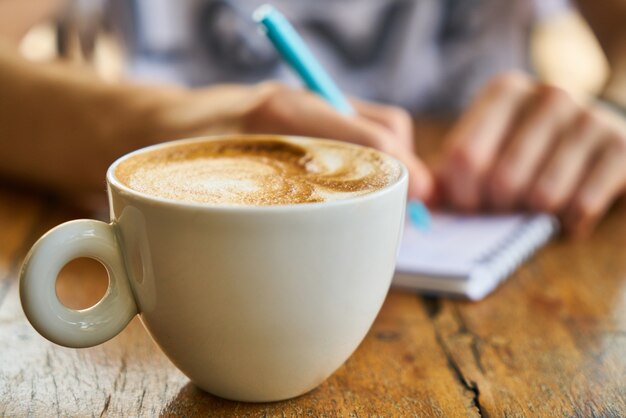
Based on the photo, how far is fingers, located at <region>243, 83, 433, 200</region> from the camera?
0.69 meters

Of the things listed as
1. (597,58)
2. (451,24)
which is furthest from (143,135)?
(597,58)

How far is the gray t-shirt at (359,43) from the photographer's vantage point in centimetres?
121

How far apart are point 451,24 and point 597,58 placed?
1.04 metres

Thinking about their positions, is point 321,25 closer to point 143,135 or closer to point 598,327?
point 143,135

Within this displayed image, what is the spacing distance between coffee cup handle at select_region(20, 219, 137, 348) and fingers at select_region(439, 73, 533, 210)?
471 millimetres

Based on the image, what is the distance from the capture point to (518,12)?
52.4 inches

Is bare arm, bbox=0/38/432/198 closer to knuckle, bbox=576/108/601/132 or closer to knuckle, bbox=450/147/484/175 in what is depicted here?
knuckle, bbox=450/147/484/175

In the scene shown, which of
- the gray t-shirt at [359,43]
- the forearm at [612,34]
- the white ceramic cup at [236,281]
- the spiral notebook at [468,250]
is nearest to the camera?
the white ceramic cup at [236,281]

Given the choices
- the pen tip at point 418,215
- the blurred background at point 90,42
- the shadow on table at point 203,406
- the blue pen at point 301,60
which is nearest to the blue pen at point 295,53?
the blue pen at point 301,60

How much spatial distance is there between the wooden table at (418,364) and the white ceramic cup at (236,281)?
0.03m

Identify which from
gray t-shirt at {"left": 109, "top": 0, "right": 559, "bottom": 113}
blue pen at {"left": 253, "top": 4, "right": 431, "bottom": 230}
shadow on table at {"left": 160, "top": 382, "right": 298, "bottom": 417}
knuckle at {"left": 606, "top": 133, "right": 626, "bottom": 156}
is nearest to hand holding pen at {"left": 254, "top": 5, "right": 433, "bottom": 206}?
blue pen at {"left": 253, "top": 4, "right": 431, "bottom": 230}

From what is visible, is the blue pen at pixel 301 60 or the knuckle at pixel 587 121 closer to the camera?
the blue pen at pixel 301 60

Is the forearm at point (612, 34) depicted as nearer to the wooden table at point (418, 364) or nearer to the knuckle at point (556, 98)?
the knuckle at point (556, 98)

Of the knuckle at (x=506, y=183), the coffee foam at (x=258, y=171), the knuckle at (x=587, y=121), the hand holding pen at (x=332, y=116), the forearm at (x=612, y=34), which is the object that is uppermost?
the coffee foam at (x=258, y=171)
